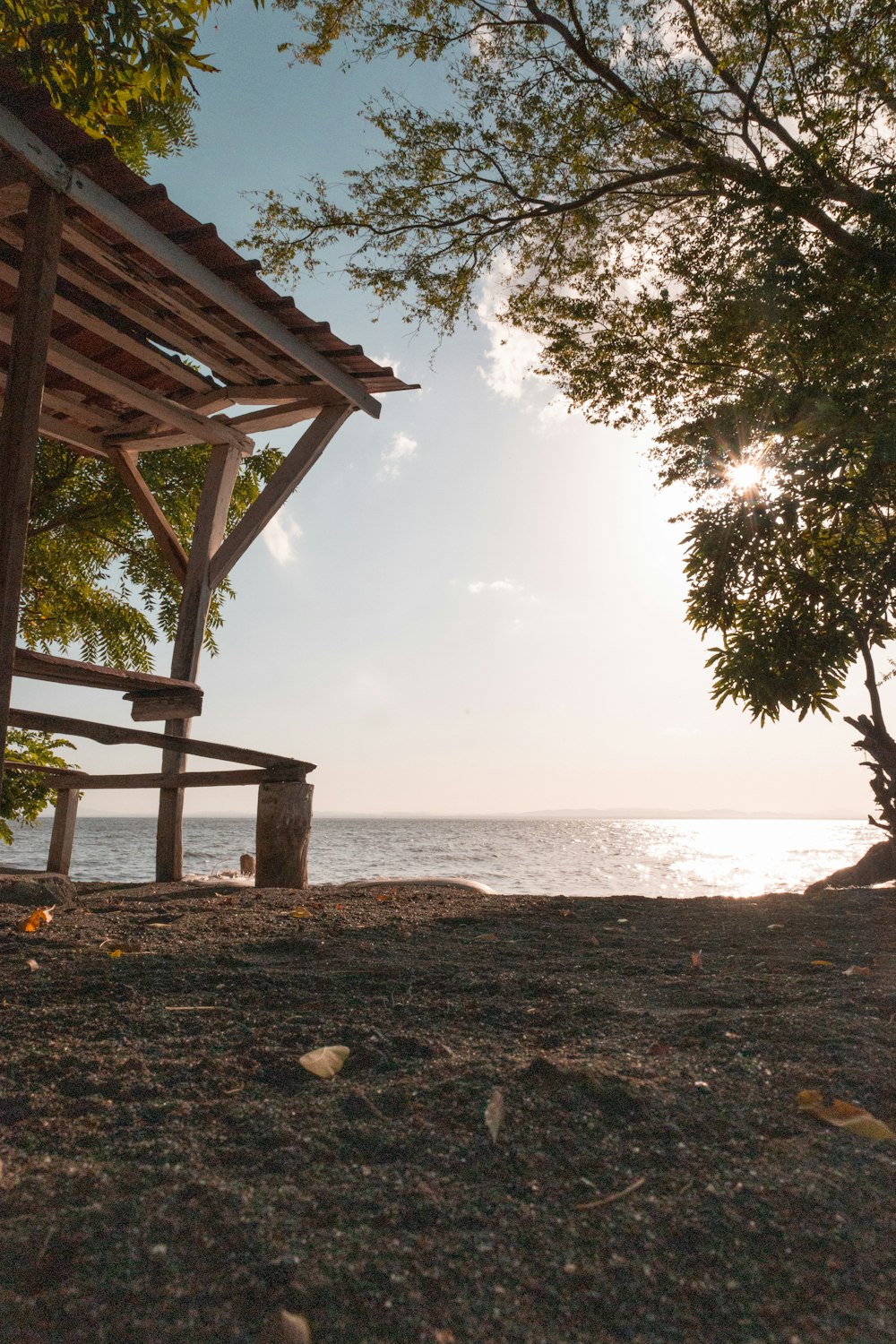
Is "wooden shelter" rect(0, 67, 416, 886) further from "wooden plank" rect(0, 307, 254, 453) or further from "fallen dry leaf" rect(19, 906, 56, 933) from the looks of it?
"fallen dry leaf" rect(19, 906, 56, 933)

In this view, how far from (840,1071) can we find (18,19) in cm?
721

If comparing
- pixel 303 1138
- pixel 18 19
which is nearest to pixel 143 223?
pixel 18 19

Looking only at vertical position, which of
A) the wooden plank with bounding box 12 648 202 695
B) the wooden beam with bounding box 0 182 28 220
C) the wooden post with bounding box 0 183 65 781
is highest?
the wooden beam with bounding box 0 182 28 220

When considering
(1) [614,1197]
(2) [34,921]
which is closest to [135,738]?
(2) [34,921]

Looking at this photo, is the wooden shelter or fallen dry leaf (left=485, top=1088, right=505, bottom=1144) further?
the wooden shelter

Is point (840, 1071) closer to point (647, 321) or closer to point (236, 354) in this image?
point (236, 354)

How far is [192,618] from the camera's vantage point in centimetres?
643

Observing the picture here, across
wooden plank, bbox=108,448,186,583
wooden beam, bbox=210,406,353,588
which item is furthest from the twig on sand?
wooden plank, bbox=108,448,186,583

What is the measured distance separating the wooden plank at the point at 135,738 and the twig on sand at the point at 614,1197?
4497mm

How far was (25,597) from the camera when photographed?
31.9 feet

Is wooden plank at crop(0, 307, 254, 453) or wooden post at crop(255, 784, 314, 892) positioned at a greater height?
wooden plank at crop(0, 307, 254, 453)

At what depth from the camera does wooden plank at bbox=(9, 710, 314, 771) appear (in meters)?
4.98

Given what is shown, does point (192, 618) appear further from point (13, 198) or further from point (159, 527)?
point (13, 198)

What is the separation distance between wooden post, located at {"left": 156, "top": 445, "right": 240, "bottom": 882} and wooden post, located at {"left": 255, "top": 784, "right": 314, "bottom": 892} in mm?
1125
